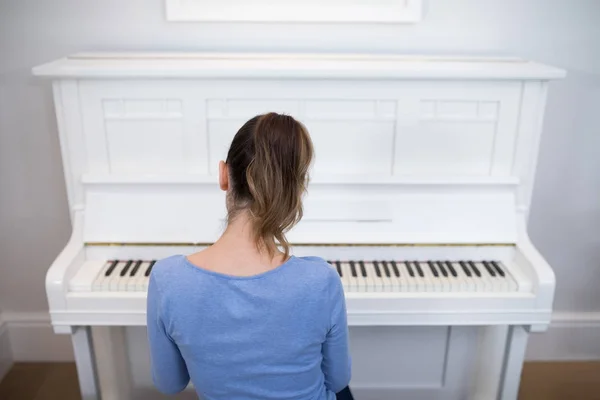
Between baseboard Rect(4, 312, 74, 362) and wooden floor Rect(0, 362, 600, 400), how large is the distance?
0.13 feet

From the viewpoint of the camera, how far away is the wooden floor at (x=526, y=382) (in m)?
2.32

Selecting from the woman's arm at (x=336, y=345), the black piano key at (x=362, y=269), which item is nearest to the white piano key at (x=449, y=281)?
the black piano key at (x=362, y=269)

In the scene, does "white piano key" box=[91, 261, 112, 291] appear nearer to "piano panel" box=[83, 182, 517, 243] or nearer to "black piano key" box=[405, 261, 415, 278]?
"piano panel" box=[83, 182, 517, 243]

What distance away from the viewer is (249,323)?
1021 mm

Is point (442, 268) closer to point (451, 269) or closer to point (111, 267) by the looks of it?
point (451, 269)

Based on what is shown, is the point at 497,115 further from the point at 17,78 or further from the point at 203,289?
the point at 17,78

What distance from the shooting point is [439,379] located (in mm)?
2205

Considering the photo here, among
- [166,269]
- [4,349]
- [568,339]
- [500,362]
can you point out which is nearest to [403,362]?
[500,362]

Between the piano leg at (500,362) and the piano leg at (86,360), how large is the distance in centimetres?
142

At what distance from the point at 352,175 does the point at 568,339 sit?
1.53 m

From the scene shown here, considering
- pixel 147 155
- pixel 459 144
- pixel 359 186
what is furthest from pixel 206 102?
pixel 459 144

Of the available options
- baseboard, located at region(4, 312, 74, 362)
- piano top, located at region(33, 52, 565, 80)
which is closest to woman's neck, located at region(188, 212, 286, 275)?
piano top, located at region(33, 52, 565, 80)

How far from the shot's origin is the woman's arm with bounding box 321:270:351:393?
1071mm

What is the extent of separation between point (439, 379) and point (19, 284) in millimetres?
1897
